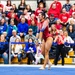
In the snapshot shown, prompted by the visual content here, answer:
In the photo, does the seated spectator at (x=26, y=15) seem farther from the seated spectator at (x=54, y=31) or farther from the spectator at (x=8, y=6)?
the seated spectator at (x=54, y=31)

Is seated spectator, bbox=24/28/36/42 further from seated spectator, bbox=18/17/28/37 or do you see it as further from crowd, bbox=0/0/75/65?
seated spectator, bbox=18/17/28/37

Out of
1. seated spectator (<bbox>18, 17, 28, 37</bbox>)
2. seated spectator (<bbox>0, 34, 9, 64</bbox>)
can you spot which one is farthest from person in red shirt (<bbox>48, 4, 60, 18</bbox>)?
seated spectator (<bbox>0, 34, 9, 64</bbox>)

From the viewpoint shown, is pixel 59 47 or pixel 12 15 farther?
pixel 12 15

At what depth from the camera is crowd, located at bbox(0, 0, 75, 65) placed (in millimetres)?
13562

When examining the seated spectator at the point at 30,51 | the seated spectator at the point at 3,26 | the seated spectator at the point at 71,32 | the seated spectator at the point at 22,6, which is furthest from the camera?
the seated spectator at the point at 22,6

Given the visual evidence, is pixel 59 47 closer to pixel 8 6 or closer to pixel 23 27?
pixel 23 27

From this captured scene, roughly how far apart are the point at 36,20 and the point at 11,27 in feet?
4.38

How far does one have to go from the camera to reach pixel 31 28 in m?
14.8

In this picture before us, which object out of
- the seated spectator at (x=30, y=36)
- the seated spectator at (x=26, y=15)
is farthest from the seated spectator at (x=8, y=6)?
the seated spectator at (x=30, y=36)

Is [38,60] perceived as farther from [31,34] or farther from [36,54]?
[31,34]

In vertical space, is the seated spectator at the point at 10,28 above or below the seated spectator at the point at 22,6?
below

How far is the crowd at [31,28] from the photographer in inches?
534

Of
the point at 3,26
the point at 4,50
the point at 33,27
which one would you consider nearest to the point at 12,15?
the point at 3,26

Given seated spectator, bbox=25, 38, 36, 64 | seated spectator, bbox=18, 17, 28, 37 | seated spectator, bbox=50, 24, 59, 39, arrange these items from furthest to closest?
seated spectator, bbox=18, 17, 28, 37
seated spectator, bbox=50, 24, 59, 39
seated spectator, bbox=25, 38, 36, 64
